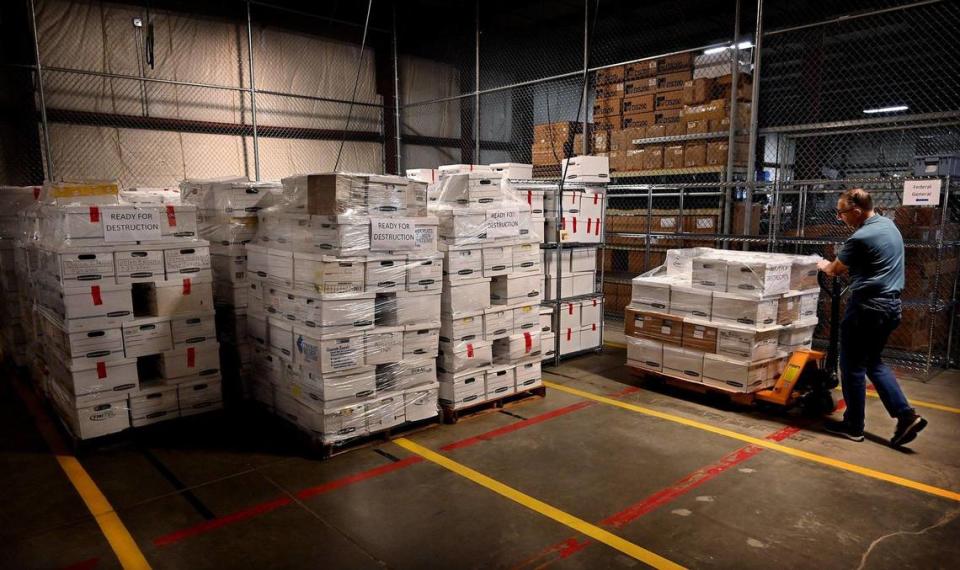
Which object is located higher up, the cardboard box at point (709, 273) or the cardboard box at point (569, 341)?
the cardboard box at point (709, 273)

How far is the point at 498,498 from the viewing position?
4.42 m

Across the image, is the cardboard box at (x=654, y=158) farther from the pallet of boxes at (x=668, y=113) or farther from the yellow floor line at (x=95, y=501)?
the yellow floor line at (x=95, y=501)

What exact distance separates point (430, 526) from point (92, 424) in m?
3.32

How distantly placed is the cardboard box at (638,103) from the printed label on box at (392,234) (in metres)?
7.32

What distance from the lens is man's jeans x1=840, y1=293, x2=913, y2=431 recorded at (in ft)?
17.1

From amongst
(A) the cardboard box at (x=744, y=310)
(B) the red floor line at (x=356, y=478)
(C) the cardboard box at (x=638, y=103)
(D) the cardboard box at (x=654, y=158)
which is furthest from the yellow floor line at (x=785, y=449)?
(C) the cardboard box at (x=638, y=103)

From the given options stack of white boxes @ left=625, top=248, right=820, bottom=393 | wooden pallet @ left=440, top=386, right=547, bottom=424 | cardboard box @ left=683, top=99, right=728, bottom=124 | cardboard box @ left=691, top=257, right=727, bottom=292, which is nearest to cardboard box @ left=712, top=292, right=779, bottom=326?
stack of white boxes @ left=625, top=248, right=820, bottom=393

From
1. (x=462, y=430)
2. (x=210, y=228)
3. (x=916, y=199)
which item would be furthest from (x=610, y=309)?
(x=210, y=228)

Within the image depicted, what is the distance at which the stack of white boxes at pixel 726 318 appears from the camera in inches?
241

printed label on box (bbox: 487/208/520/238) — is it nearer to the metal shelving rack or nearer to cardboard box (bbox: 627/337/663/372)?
the metal shelving rack

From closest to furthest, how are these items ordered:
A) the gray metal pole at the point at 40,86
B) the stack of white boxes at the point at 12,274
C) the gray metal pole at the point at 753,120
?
1. the stack of white boxes at the point at 12,274
2. the gray metal pole at the point at 753,120
3. the gray metal pole at the point at 40,86

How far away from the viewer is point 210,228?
21.9ft

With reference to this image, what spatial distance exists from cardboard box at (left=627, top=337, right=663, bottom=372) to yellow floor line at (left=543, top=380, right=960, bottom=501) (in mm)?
669

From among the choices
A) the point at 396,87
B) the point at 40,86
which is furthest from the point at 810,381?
the point at 40,86
